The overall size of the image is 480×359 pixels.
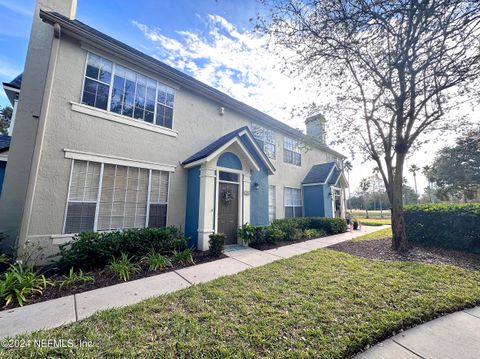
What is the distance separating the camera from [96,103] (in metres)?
6.69

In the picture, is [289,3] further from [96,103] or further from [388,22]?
[96,103]

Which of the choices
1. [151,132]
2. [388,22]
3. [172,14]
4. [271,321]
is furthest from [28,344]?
[388,22]

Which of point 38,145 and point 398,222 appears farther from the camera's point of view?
point 398,222

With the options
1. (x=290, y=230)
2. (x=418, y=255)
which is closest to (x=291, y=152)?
(x=290, y=230)

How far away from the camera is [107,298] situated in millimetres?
3955

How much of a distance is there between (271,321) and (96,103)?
804cm

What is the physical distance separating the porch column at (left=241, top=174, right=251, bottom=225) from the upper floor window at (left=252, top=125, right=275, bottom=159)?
146 inches

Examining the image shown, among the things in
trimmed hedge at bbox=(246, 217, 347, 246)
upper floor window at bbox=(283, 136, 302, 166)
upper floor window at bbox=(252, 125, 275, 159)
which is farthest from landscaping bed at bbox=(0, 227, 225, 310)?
upper floor window at bbox=(283, 136, 302, 166)

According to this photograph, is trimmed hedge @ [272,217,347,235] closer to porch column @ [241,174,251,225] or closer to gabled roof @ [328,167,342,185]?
gabled roof @ [328,167,342,185]

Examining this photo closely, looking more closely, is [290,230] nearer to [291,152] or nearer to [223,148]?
[223,148]

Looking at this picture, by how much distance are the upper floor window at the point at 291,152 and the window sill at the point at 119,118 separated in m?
7.97

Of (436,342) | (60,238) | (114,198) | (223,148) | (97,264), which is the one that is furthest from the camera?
(223,148)

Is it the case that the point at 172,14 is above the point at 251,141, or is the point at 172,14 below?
above

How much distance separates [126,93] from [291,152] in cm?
1056
